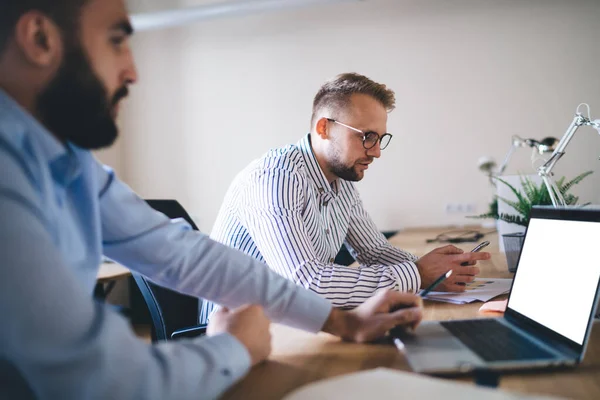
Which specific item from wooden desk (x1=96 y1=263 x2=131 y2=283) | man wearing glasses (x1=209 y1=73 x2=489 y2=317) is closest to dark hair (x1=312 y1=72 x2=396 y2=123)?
man wearing glasses (x1=209 y1=73 x2=489 y2=317)

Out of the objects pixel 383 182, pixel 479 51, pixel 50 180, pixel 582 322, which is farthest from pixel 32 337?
pixel 479 51

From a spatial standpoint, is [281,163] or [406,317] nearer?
[406,317]

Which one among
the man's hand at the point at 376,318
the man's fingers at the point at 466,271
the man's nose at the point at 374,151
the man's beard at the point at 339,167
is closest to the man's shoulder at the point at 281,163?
the man's beard at the point at 339,167

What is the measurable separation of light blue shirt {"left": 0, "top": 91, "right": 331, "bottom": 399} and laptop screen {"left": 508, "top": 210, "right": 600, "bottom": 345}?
20.2 inches

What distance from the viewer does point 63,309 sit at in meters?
0.56

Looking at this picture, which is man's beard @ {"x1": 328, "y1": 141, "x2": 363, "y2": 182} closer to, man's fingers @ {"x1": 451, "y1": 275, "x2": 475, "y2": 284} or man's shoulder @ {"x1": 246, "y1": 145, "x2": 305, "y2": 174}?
man's shoulder @ {"x1": 246, "y1": 145, "x2": 305, "y2": 174}

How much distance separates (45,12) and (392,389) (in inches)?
27.1

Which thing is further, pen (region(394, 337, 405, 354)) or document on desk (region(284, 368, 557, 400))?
pen (region(394, 337, 405, 354))

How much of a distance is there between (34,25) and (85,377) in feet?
1.56

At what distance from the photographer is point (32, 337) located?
540 millimetres

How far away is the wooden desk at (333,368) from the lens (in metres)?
0.70

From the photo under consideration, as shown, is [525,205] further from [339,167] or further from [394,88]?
[394,88]

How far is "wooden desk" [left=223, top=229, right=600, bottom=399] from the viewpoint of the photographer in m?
0.70

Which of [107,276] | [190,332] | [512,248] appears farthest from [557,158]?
[107,276]
